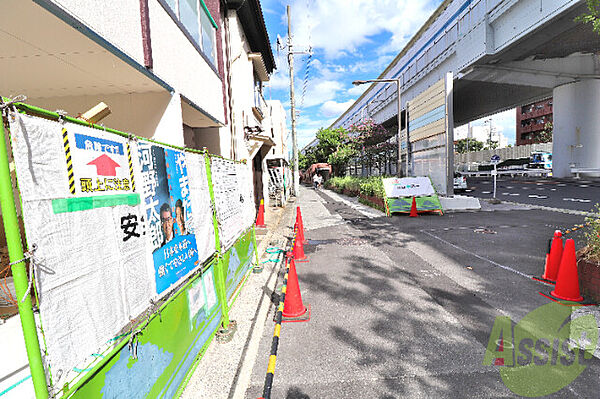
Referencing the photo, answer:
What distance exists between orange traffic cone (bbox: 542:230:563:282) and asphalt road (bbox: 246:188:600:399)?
29cm

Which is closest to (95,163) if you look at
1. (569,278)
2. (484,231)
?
(569,278)

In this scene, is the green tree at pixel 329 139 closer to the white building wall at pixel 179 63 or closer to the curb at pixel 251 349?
the white building wall at pixel 179 63

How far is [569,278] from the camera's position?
14.3 ft

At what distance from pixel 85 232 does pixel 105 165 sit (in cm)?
52

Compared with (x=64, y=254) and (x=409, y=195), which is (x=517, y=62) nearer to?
(x=409, y=195)

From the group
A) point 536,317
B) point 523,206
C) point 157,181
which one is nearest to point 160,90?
point 157,181

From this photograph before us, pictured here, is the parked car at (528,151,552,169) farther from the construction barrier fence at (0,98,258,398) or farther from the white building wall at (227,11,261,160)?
the construction barrier fence at (0,98,258,398)

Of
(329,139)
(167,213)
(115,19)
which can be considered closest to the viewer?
(167,213)

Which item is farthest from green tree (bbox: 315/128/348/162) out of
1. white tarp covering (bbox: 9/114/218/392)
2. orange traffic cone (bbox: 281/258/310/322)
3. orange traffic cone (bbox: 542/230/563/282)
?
white tarp covering (bbox: 9/114/218/392)

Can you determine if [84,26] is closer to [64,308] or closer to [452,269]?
[64,308]

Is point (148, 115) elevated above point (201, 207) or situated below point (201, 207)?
above

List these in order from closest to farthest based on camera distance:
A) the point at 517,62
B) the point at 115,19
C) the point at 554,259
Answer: the point at 115,19
the point at 554,259
the point at 517,62

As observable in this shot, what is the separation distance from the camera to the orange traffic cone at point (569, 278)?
432 cm

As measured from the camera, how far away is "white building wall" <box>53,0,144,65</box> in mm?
3404
